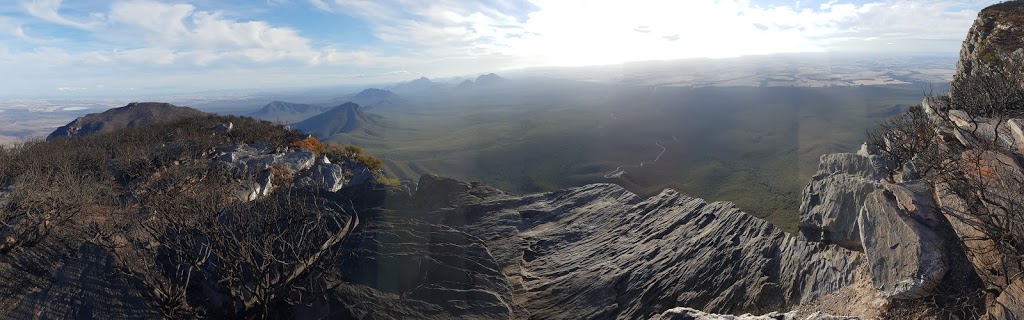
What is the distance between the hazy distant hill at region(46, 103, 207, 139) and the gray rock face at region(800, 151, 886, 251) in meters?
101

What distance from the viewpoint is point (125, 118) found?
9844 centimetres

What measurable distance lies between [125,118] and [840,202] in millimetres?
130386

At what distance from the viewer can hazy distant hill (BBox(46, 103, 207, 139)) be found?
88375 mm

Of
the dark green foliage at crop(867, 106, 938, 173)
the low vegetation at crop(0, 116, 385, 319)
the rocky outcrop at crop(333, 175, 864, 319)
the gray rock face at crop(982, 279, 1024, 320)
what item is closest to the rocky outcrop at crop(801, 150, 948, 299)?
A: the dark green foliage at crop(867, 106, 938, 173)

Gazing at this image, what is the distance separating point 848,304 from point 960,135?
35.3 feet

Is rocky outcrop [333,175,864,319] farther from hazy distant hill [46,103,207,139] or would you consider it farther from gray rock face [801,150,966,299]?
hazy distant hill [46,103,207,139]

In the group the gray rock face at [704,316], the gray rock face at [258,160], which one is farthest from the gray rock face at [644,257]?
the gray rock face at [258,160]

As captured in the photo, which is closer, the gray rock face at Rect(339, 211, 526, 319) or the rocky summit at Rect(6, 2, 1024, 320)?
the rocky summit at Rect(6, 2, 1024, 320)

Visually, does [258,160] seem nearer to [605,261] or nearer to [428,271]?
[428,271]

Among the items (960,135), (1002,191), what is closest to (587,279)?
(1002,191)

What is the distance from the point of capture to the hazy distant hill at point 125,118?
290 feet

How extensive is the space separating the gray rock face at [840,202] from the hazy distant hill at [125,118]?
331ft

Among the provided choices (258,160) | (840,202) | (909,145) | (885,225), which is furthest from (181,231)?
(909,145)

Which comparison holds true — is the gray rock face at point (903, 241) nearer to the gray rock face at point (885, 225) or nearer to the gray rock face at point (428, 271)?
the gray rock face at point (885, 225)
